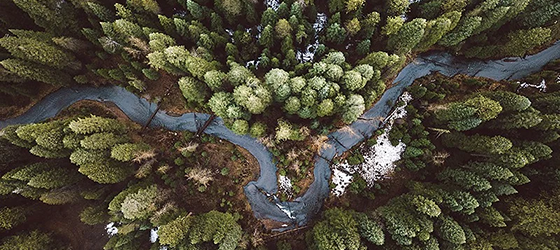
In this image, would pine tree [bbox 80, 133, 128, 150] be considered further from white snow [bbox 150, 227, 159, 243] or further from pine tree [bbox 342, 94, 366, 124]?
pine tree [bbox 342, 94, 366, 124]

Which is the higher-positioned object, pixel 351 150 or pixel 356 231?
pixel 351 150

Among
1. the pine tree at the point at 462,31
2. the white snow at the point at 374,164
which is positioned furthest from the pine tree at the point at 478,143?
the pine tree at the point at 462,31

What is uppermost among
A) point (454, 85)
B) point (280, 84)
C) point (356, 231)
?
point (280, 84)

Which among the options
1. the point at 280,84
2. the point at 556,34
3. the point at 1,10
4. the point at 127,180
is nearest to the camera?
the point at 280,84

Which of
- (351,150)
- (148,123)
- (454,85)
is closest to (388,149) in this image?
(351,150)

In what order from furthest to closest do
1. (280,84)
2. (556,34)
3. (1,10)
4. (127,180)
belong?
(556,34), (127,180), (1,10), (280,84)

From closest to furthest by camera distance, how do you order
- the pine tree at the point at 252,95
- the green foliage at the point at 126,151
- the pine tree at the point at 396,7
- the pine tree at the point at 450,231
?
the pine tree at the point at 450,231 < the pine tree at the point at 252,95 < the green foliage at the point at 126,151 < the pine tree at the point at 396,7

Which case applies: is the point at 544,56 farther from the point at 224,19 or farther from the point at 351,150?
the point at 224,19

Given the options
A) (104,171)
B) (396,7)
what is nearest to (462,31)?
(396,7)

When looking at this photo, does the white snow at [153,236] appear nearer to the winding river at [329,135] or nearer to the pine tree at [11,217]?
the winding river at [329,135]
